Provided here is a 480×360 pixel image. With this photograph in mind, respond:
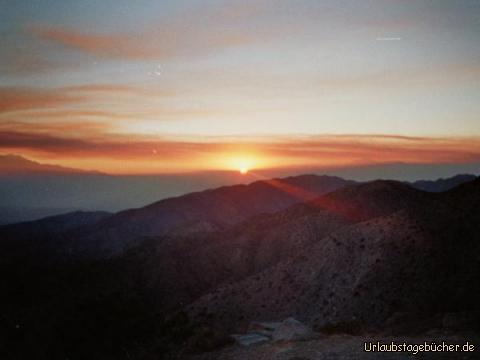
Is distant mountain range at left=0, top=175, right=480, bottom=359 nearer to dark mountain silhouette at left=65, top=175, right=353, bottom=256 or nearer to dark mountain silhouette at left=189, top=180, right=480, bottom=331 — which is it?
dark mountain silhouette at left=189, top=180, right=480, bottom=331

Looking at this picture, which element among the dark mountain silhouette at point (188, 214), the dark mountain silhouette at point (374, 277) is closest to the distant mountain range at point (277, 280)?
the dark mountain silhouette at point (374, 277)

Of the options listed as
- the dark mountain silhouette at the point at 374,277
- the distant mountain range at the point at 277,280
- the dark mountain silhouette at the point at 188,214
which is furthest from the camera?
the dark mountain silhouette at the point at 188,214

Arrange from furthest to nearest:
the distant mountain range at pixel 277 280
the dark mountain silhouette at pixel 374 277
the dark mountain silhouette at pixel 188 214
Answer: the dark mountain silhouette at pixel 188 214 → the distant mountain range at pixel 277 280 → the dark mountain silhouette at pixel 374 277

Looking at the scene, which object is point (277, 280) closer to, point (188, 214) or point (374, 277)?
point (374, 277)

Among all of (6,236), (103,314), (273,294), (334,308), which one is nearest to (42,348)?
(103,314)

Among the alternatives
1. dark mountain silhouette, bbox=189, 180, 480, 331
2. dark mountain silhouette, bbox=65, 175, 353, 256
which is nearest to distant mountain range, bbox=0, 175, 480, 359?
dark mountain silhouette, bbox=189, 180, 480, 331

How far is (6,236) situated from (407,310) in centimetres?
16780

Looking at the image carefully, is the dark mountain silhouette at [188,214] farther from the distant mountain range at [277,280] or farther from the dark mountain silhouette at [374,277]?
the dark mountain silhouette at [374,277]

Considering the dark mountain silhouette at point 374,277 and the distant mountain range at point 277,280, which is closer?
the dark mountain silhouette at point 374,277

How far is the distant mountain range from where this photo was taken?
28.1 metres

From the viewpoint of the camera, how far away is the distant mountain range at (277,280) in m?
28.1

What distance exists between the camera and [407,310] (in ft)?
87.5

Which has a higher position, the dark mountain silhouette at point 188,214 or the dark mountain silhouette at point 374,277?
the dark mountain silhouette at point 374,277

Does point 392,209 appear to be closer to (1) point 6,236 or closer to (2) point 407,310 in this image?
(2) point 407,310
